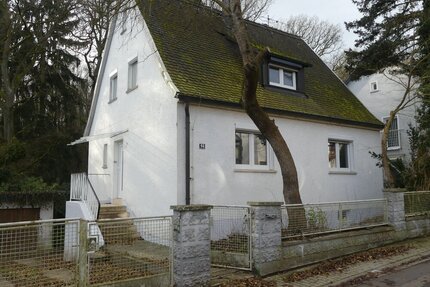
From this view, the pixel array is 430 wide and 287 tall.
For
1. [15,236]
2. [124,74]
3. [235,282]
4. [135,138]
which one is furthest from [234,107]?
[15,236]

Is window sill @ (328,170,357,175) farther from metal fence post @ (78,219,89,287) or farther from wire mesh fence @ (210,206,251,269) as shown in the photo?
metal fence post @ (78,219,89,287)

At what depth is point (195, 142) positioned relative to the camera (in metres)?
11.6

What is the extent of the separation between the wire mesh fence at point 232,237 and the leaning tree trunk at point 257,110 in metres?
1.14

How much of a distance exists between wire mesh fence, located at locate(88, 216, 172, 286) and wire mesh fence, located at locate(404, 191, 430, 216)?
8.30 m

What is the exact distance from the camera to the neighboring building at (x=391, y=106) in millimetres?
21250

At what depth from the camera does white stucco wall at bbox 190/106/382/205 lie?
11.7 metres

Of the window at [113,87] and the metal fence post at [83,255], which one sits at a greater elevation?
the window at [113,87]

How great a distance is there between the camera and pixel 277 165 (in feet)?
44.2

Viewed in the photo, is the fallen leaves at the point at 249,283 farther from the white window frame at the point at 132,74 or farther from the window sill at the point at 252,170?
the white window frame at the point at 132,74

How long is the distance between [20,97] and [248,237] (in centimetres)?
2019

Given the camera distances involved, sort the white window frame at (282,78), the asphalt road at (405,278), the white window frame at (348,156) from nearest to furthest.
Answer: the asphalt road at (405,278) < the white window frame at (282,78) < the white window frame at (348,156)

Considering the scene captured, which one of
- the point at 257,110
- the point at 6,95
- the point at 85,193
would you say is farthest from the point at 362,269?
the point at 6,95

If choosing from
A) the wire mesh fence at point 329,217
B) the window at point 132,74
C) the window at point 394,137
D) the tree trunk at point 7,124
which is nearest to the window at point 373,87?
the window at point 394,137

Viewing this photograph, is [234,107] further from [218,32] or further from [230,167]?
[218,32]
